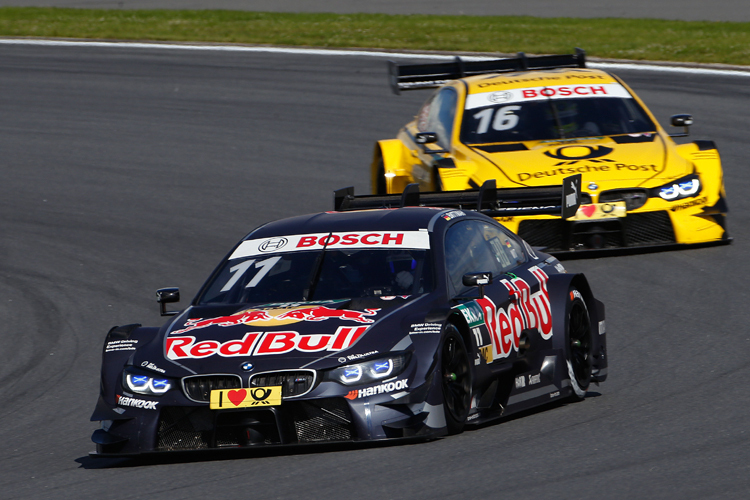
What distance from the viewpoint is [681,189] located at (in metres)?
12.3

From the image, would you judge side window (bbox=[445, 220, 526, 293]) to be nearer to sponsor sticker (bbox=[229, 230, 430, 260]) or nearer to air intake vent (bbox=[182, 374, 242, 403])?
sponsor sticker (bbox=[229, 230, 430, 260])

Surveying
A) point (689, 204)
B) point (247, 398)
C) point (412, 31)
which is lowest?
point (412, 31)

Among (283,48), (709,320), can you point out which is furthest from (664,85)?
(709,320)

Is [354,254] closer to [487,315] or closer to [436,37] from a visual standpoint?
[487,315]

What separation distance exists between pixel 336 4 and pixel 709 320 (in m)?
21.8

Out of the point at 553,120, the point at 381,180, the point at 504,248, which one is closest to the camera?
the point at 504,248

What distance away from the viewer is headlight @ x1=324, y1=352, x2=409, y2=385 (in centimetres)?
668

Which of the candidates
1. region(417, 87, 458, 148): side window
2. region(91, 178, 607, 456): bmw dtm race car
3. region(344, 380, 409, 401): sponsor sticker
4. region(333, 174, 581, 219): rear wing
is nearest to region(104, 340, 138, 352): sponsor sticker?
region(91, 178, 607, 456): bmw dtm race car

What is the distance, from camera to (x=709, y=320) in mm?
10031

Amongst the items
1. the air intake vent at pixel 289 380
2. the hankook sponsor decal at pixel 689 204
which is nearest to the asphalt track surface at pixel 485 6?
the hankook sponsor decal at pixel 689 204

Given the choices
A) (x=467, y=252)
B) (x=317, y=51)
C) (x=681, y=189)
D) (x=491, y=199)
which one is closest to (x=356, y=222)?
(x=467, y=252)

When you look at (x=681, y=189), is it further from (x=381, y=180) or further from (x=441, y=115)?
(x=381, y=180)

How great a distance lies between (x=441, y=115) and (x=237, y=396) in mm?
8036

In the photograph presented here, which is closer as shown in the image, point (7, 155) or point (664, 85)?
point (7, 155)
